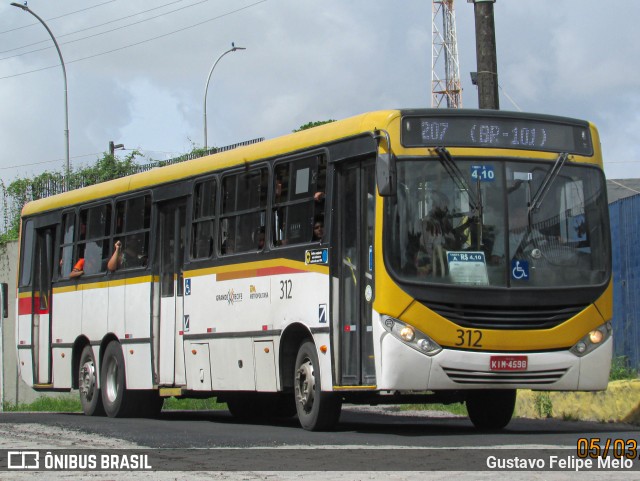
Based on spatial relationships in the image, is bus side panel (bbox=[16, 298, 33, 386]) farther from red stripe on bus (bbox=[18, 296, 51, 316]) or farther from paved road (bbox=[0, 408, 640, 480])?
paved road (bbox=[0, 408, 640, 480])

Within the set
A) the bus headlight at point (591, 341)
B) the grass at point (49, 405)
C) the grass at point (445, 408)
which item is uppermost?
the bus headlight at point (591, 341)

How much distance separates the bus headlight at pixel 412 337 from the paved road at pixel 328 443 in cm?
90

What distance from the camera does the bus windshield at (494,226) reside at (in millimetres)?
14273

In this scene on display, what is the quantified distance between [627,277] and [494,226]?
6648 millimetres

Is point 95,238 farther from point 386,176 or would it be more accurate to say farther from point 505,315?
point 505,315

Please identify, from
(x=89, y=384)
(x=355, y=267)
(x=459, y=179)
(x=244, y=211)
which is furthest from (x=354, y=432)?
(x=89, y=384)

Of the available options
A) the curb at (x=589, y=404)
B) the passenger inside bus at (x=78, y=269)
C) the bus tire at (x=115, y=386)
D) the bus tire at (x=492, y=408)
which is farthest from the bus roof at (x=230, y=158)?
the curb at (x=589, y=404)

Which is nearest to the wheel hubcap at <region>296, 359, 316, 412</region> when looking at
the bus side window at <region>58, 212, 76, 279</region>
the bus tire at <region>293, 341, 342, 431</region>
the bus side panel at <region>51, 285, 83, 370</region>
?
the bus tire at <region>293, 341, 342, 431</region>

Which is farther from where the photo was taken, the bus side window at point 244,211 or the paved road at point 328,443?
the bus side window at point 244,211

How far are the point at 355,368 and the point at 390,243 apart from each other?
4.78 ft

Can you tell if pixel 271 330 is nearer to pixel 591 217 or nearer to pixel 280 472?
pixel 591 217

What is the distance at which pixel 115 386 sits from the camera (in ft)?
68.8

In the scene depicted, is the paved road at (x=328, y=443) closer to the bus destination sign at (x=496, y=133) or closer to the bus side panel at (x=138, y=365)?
the bus side panel at (x=138, y=365)

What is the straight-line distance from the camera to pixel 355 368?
48.6 feet
